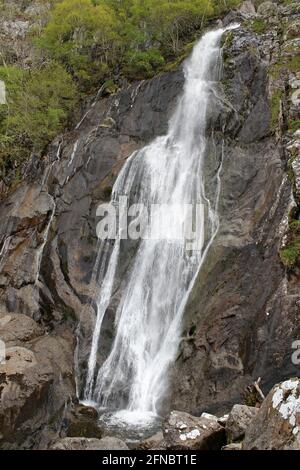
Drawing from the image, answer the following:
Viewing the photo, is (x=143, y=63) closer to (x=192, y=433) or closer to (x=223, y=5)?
(x=223, y=5)

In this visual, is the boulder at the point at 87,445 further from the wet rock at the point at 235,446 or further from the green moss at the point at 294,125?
the green moss at the point at 294,125

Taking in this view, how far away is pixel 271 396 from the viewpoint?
7.96 m

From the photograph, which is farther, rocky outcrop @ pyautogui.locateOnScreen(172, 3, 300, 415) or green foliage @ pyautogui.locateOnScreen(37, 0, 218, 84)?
green foliage @ pyautogui.locateOnScreen(37, 0, 218, 84)

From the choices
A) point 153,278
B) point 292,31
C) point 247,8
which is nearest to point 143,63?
point 292,31

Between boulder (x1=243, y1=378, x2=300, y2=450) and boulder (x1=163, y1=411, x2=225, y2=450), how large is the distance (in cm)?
145

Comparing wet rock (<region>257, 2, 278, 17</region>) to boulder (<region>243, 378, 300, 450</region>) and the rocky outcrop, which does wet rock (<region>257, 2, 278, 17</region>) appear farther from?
boulder (<region>243, 378, 300, 450</region>)

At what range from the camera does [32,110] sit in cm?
2400

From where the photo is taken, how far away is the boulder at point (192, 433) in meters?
9.03

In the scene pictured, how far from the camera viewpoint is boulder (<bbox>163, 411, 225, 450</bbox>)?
903 cm

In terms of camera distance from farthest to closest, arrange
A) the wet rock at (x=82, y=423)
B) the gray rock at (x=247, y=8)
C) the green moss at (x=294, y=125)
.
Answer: the gray rock at (x=247, y=8), the green moss at (x=294, y=125), the wet rock at (x=82, y=423)

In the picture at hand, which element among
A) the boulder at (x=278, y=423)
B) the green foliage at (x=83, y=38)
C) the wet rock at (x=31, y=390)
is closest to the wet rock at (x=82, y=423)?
the wet rock at (x=31, y=390)

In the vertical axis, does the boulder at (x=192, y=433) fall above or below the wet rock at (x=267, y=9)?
below

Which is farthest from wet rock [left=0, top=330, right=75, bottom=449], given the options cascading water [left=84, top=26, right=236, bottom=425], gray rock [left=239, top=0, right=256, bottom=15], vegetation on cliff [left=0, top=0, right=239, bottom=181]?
gray rock [left=239, top=0, right=256, bottom=15]

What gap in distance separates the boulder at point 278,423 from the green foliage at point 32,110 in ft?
59.8
